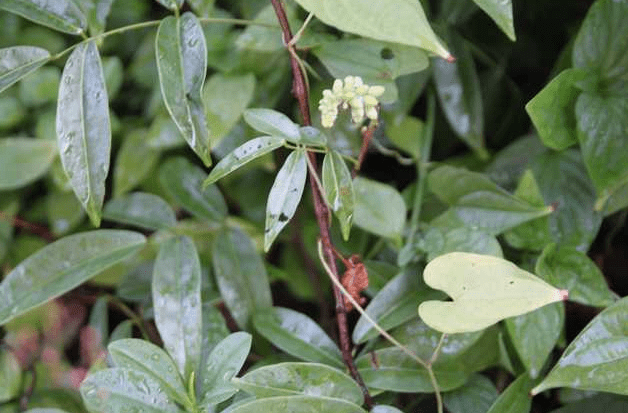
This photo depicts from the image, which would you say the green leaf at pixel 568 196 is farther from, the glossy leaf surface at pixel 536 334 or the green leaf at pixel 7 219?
the green leaf at pixel 7 219

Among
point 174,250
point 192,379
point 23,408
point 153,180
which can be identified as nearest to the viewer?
point 192,379

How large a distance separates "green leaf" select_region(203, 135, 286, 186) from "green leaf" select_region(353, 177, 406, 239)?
0.20m

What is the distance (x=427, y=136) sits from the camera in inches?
36.4

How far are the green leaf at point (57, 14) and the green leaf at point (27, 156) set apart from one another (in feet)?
1.32

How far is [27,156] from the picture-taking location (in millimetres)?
1059

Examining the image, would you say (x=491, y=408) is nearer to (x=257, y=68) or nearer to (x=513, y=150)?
(x=513, y=150)

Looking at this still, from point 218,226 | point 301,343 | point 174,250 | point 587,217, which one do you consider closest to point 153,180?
point 218,226

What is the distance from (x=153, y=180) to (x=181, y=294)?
14.9 inches

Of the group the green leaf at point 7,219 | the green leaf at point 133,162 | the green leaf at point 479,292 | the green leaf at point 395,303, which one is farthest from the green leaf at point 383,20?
the green leaf at point 7,219

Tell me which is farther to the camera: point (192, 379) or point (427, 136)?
point (427, 136)

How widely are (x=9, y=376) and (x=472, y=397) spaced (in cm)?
53

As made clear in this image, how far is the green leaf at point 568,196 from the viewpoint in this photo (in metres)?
0.79

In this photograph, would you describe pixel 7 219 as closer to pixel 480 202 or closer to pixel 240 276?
pixel 240 276

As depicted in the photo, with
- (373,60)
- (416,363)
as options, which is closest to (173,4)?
(373,60)
